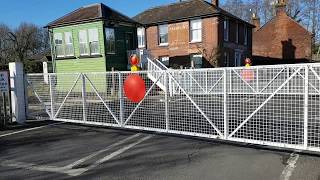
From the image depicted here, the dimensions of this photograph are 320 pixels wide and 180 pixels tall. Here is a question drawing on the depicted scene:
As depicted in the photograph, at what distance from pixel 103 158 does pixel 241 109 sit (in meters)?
3.15

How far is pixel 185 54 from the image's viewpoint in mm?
32906

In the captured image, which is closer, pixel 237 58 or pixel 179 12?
pixel 179 12

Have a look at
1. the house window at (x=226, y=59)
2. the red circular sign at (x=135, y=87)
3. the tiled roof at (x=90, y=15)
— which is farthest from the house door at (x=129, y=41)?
the red circular sign at (x=135, y=87)

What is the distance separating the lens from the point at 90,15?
24.4 m

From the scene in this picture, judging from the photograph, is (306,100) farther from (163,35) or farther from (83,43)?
(163,35)

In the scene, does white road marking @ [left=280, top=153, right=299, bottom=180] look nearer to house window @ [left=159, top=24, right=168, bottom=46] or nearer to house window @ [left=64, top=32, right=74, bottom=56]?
house window @ [left=64, top=32, right=74, bottom=56]

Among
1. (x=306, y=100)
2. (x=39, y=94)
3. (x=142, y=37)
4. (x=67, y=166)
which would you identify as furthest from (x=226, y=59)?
(x=67, y=166)

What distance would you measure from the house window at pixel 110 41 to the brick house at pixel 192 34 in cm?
791

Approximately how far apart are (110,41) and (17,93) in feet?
43.8

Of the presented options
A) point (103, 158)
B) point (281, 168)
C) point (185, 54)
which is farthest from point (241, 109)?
point (185, 54)

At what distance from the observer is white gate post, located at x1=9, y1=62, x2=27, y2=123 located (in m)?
11.6

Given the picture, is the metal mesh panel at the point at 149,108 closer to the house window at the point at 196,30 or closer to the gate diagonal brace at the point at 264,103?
the gate diagonal brace at the point at 264,103

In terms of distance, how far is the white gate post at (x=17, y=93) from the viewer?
11562 mm

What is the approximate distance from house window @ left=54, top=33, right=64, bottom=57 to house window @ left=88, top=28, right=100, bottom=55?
2.54 m
